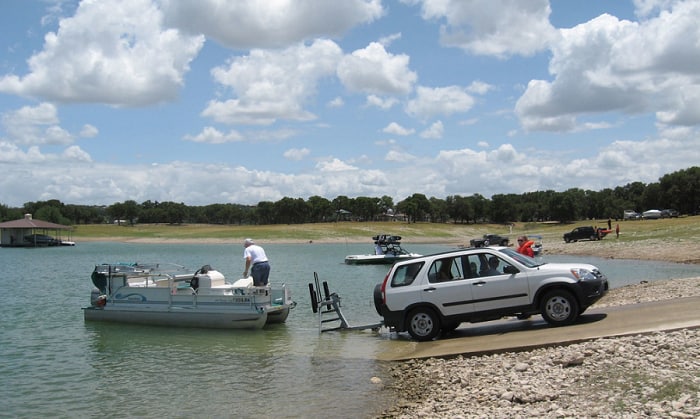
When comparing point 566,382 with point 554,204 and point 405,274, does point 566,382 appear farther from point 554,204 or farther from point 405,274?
point 554,204

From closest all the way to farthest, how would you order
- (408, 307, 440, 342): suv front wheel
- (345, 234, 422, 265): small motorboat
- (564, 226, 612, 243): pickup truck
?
(408, 307, 440, 342): suv front wheel
(345, 234, 422, 265): small motorboat
(564, 226, 612, 243): pickup truck

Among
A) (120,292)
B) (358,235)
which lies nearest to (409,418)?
(120,292)

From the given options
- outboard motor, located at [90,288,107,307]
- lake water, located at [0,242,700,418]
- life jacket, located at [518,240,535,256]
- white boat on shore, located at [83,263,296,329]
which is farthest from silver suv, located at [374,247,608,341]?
outboard motor, located at [90,288,107,307]

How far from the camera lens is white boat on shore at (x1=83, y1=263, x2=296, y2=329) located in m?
19.7

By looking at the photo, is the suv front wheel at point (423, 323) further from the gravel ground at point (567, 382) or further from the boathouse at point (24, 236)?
the boathouse at point (24, 236)

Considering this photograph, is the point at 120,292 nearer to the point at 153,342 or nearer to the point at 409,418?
the point at 153,342

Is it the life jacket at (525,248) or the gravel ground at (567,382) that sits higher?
the life jacket at (525,248)

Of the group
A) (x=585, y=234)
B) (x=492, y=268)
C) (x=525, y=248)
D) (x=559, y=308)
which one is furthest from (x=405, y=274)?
(x=585, y=234)

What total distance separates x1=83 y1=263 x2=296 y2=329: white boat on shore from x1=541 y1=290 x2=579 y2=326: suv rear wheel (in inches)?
349

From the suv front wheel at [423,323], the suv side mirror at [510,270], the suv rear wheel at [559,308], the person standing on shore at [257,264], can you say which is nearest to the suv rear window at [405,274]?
the suv front wheel at [423,323]

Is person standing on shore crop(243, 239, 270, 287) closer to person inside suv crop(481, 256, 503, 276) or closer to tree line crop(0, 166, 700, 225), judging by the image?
person inside suv crop(481, 256, 503, 276)

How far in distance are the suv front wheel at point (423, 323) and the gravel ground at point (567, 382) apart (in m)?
1.99

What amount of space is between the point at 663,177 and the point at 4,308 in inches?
5782

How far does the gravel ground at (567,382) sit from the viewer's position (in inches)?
330
